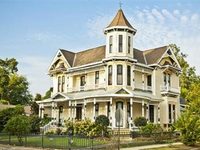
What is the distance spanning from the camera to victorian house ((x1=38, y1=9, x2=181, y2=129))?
36.0 m

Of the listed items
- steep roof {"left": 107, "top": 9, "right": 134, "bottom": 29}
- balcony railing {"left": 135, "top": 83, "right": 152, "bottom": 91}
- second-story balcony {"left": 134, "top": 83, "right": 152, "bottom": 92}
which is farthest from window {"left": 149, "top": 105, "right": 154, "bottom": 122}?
→ steep roof {"left": 107, "top": 9, "right": 134, "bottom": 29}

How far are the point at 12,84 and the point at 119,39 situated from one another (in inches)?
1531

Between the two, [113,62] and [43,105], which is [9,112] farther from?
[113,62]

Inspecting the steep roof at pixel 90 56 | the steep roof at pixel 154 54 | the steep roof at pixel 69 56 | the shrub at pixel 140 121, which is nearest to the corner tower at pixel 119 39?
the steep roof at pixel 90 56

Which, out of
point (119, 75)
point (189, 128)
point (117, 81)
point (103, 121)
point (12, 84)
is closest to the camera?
point (189, 128)

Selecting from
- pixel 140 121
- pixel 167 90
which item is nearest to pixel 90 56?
pixel 167 90

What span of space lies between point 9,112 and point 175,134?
69.2ft

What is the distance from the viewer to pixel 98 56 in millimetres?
40656

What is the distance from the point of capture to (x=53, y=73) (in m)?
44.8

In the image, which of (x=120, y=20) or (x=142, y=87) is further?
(x=142, y=87)

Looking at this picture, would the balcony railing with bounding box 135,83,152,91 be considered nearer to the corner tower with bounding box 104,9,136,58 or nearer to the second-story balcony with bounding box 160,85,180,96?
the second-story balcony with bounding box 160,85,180,96

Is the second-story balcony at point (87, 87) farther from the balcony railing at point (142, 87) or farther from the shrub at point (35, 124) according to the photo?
the shrub at point (35, 124)

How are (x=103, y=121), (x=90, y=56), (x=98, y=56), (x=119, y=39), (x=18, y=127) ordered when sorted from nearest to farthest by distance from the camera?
(x=18, y=127), (x=103, y=121), (x=119, y=39), (x=98, y=56), (x=90, y=56)

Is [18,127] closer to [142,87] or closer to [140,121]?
[140,121]
